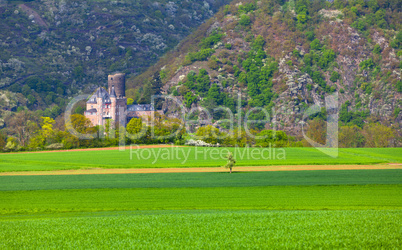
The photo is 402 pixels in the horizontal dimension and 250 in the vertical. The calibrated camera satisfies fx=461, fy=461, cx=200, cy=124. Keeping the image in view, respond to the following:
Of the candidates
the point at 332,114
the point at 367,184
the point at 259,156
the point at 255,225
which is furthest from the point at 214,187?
the point at 332,114

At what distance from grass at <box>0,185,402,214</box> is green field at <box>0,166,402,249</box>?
72 mm

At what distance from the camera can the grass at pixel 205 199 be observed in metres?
31.1

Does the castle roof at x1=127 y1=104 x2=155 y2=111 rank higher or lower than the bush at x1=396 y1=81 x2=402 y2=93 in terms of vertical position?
lower

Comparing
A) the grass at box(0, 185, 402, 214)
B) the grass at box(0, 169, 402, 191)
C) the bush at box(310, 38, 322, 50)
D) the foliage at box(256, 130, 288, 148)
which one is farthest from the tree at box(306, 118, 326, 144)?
the grass at box(0, 185, 402, 214)

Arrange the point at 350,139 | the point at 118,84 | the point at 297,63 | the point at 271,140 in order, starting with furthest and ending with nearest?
the point at 297,63
the point at 118,84
the point at 350,139
the point at 271,140

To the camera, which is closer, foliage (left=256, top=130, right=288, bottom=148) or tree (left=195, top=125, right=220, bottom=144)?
foliage (left=256, top=130, right=288, bottom=148)

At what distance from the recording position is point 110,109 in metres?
119

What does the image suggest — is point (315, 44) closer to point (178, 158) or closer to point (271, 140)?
point (271, 140)

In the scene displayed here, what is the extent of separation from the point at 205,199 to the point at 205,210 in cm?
416

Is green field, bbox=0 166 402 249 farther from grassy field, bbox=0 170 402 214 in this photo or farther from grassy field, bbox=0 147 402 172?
grassy field, bbox=0 147 402 172

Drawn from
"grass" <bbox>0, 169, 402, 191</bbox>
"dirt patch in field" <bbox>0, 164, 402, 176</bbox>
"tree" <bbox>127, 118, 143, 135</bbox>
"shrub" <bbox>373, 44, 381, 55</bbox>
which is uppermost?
"shrub" <bbox>373, 44, 381, 55</bbox>

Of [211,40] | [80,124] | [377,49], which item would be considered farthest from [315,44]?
[80,124]

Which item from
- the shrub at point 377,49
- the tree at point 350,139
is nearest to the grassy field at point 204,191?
the tree at point 350,139

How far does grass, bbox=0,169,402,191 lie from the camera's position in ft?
135
